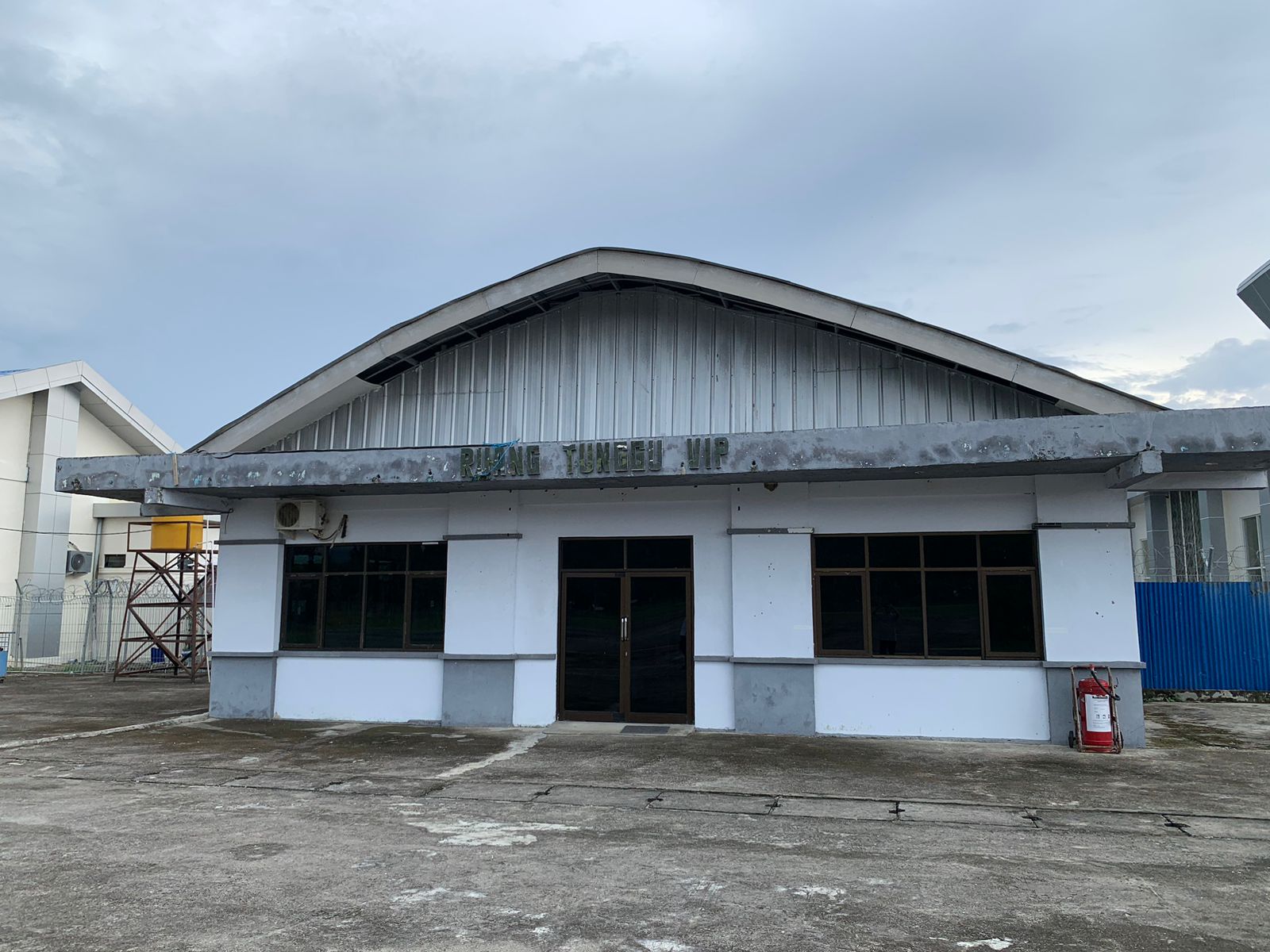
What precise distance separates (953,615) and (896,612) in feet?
2.41

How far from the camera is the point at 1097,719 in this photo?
1095cm

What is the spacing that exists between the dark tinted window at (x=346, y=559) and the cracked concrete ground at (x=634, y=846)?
3206 millimetres

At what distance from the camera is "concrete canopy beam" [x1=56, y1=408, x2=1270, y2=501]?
10.2 m

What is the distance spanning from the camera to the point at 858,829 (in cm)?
756

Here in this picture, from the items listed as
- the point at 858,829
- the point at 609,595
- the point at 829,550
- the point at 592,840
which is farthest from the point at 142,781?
the point at 829,550

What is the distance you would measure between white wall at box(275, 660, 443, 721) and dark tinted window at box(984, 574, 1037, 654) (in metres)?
7.87

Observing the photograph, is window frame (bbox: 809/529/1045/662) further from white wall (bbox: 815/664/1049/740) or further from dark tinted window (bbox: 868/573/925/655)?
white wall (bbox: 815/664/1049/740)

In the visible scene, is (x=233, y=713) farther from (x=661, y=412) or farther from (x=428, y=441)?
(x=661, y=412)

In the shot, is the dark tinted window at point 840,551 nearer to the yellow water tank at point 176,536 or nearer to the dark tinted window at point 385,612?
the dark tinted window at point 385,612

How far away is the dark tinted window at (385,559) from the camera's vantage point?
14.1 m

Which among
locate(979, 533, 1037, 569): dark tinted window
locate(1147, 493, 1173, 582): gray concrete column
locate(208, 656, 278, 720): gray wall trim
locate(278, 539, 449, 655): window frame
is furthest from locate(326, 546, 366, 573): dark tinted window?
locate(1147, 493, 1173, 582): gray concrete column

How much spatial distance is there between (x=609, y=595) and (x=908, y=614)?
4.21 metres

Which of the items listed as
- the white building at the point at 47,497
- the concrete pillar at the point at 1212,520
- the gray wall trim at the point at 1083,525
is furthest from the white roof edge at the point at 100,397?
the concrete pillar at the point at 1212,520

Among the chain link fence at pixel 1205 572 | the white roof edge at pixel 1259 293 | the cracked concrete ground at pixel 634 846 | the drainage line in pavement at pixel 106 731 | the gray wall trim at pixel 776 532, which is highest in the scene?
the white roof edge at pixel 1259 293
